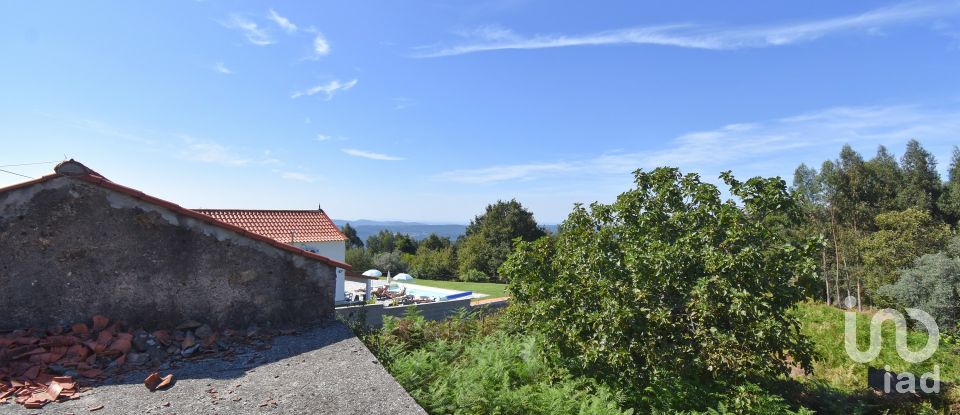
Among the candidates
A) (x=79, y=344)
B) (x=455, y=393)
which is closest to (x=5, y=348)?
(x=79, y=344)

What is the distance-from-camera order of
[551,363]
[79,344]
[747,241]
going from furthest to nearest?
[551,363] → [747,241] → [79,344]

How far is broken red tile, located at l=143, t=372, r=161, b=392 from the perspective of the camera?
15.4 ft

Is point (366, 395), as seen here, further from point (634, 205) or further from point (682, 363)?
point (634, 205)

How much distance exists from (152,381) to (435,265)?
157ft

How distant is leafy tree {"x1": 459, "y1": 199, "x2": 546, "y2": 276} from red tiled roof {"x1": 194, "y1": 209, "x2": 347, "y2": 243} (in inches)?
1024

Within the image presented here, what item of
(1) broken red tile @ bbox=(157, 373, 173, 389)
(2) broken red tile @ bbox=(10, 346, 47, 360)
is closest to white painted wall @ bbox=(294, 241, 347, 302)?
(2) broken red tile @ bbox=(10, 346, 47, 360)

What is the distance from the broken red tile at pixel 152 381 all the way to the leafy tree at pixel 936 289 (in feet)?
95.0

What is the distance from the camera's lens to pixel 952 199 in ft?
137

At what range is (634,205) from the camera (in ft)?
29.0

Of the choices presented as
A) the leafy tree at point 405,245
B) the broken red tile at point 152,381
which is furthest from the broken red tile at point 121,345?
the leafy tree at point 405,245

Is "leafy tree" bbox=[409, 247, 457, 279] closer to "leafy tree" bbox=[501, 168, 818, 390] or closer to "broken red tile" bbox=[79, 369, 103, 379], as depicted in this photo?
"leafy tree" bbox=[501, 168, 818, 390]

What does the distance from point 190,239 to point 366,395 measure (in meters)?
3.67

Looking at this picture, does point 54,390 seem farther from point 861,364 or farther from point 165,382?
point 861,364

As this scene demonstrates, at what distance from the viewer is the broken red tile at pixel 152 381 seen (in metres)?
4.70
